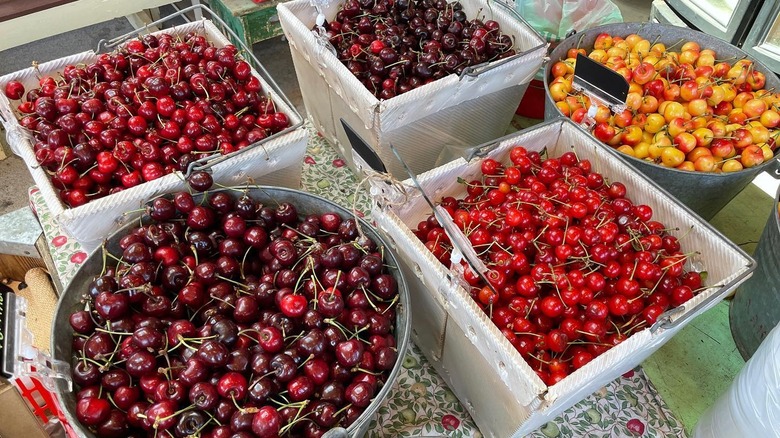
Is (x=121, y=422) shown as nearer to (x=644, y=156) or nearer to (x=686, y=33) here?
→ (x=644, y=156)

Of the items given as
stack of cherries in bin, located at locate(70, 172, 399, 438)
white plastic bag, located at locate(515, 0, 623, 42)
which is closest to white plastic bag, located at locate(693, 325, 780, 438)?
stack of cherries in bin, located at locate(70, 172, 399, 438)

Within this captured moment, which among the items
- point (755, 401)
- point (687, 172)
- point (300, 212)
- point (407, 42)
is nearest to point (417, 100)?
point (407, 42)

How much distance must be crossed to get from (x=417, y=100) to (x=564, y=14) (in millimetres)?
1051

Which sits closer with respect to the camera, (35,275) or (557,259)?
(557,259)

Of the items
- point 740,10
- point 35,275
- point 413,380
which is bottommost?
point 35,275

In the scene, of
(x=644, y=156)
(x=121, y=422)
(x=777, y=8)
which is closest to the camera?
(x=121, y=422)

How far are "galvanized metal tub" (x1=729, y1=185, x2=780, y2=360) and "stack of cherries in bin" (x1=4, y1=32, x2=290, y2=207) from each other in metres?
1.21

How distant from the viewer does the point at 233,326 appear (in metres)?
0.96

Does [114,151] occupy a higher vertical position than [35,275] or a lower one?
higher

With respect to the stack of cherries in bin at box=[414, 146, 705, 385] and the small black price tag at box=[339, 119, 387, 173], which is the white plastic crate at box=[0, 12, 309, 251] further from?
the stack of cherries in bin at box=[414, 146, 705, 385]

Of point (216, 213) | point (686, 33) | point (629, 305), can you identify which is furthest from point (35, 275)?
point (686, 33)

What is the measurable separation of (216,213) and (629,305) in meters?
0.90

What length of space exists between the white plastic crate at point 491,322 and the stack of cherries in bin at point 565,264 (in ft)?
0.16

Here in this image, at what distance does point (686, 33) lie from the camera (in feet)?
5.97
